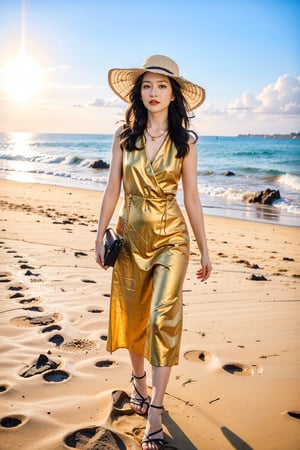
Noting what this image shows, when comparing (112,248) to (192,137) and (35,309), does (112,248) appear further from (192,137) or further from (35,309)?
(35,309)

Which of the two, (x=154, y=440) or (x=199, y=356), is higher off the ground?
(x=199, y=356)

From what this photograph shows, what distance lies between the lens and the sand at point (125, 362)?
8.18ft

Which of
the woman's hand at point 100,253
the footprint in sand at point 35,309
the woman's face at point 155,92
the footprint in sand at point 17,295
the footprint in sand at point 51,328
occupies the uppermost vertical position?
the woman's face at point 155,92

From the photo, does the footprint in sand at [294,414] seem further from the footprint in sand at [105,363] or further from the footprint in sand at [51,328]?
the footprint in sand at [51,328]

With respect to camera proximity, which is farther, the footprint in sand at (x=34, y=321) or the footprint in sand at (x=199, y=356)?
the footprint in sand at (x=34, y=321)

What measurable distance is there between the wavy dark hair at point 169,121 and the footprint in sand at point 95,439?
63.5 inches

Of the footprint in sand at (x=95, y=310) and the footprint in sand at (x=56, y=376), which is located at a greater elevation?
the footprint in sand at (x=95, y=310)

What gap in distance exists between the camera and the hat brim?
9.07 feet

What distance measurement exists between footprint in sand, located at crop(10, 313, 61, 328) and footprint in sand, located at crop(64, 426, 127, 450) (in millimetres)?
1494

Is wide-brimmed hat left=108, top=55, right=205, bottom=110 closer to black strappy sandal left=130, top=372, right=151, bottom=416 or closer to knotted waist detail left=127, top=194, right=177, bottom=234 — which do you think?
knotted waist detail left=127, top=194, right=177, bottom=234

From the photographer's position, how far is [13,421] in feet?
8.23

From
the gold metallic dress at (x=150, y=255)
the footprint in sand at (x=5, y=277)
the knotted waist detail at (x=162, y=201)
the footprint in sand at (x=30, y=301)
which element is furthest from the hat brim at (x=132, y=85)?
the footprint in sand at (x=5, y=277)

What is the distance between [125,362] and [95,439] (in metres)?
0.93

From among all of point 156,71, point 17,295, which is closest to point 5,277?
point 17,295
